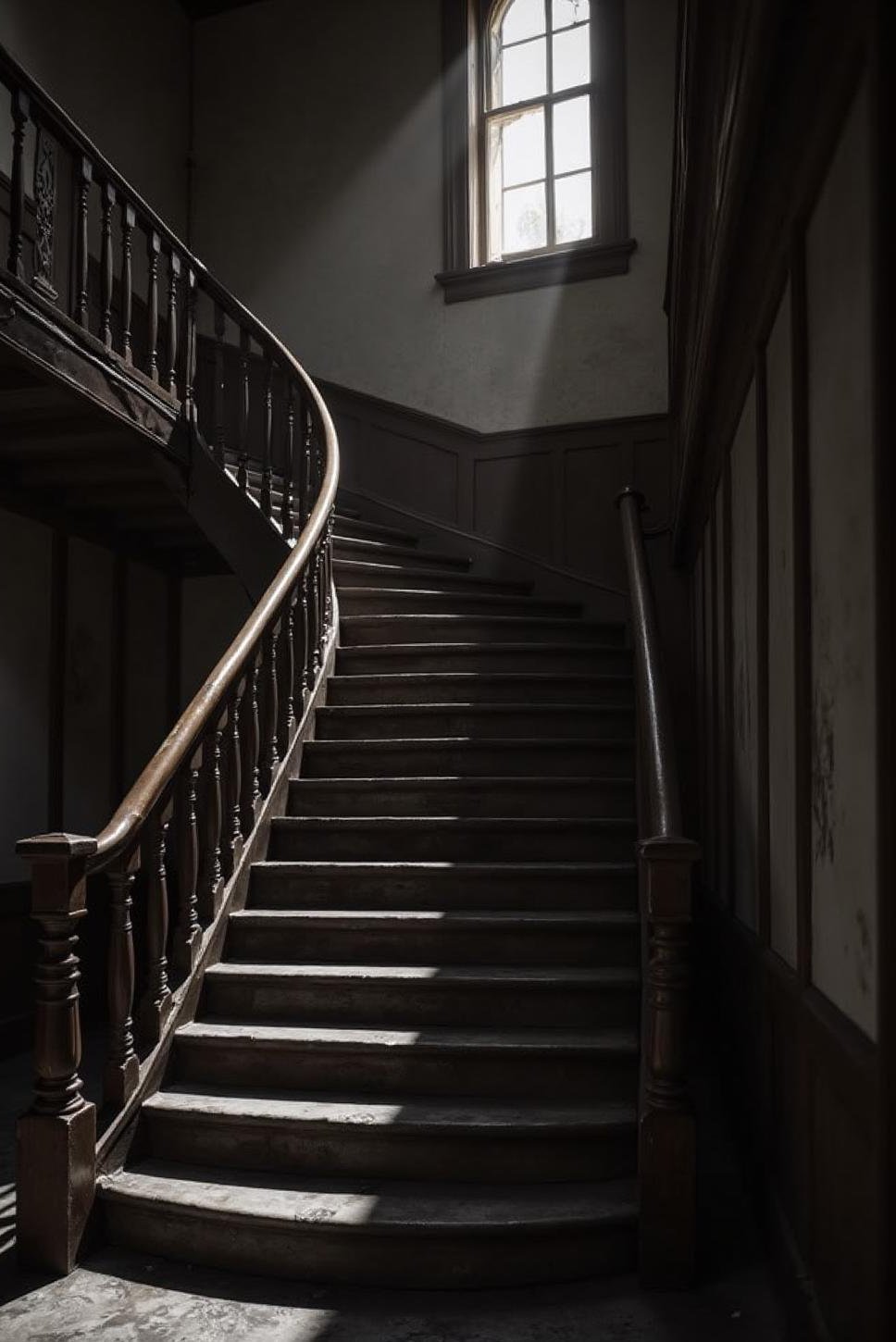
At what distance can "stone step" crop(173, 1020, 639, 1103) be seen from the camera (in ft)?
10.3

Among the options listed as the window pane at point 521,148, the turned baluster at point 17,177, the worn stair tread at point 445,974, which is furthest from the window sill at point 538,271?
the worn stair tread at point 445,974

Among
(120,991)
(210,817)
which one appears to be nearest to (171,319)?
(210,817)

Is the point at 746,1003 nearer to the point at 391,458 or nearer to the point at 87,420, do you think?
the point at 87,420

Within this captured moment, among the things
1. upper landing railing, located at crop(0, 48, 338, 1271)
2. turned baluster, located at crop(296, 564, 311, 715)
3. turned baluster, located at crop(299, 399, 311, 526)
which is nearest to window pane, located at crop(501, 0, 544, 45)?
upper landing railing, located at crop(0, 48, 338, 1271)

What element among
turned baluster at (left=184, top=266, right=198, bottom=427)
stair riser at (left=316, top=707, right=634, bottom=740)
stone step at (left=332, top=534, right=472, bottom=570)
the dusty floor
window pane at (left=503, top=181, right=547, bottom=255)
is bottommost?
the dusty floor

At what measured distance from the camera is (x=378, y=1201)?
2793 millimetres

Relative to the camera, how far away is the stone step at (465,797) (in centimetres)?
423

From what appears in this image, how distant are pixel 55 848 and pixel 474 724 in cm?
222

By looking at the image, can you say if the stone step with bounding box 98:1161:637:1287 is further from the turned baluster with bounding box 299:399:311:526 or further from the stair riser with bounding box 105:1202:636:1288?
the turned baluster with bounding box 299:399:311:526

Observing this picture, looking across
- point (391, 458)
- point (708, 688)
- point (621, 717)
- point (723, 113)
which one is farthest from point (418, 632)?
point (723, 113)

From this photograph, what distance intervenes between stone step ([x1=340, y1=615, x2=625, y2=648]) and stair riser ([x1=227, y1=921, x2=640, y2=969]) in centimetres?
192

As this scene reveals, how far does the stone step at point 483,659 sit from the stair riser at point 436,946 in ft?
5.49

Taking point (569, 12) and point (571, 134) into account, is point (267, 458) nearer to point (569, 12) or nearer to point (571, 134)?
point (571, 134)

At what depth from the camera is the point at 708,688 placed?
14.4 feet
